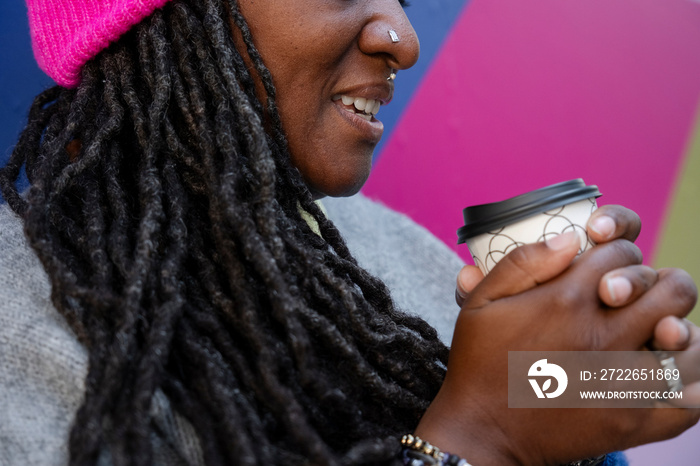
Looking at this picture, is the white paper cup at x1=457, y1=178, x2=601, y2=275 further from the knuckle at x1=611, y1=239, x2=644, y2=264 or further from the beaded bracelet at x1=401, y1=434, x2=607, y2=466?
the beaded bracelet at x1=401, y1=434, x2=607, y2=466

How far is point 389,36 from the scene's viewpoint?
45.3 inches

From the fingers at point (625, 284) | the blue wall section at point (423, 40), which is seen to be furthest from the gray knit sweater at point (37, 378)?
the blue wall section at point (423, 40)

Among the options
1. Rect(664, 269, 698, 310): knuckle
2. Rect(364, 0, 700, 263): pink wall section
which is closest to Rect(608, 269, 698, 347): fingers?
Rect(664, 269, 698, 310): knuckle

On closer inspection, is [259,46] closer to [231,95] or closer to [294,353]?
[231,95]

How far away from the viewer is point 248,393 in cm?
82

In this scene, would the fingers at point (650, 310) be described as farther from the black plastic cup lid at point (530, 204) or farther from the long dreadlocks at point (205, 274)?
the long dreadlocks at point (205, 274)

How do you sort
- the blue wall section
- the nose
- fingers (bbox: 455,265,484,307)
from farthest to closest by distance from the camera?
the blue wall section, the nose, fingers (bbox: 455,265,484,307)

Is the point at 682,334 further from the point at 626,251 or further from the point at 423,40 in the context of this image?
the point at 423,40

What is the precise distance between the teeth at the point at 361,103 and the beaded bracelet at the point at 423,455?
659mm

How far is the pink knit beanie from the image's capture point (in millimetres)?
1034

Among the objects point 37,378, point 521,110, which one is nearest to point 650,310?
point 37,378

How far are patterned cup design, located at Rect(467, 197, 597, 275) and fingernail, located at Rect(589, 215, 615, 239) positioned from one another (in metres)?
0.02

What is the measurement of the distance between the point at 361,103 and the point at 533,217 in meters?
0.51

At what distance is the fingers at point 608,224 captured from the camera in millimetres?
821
